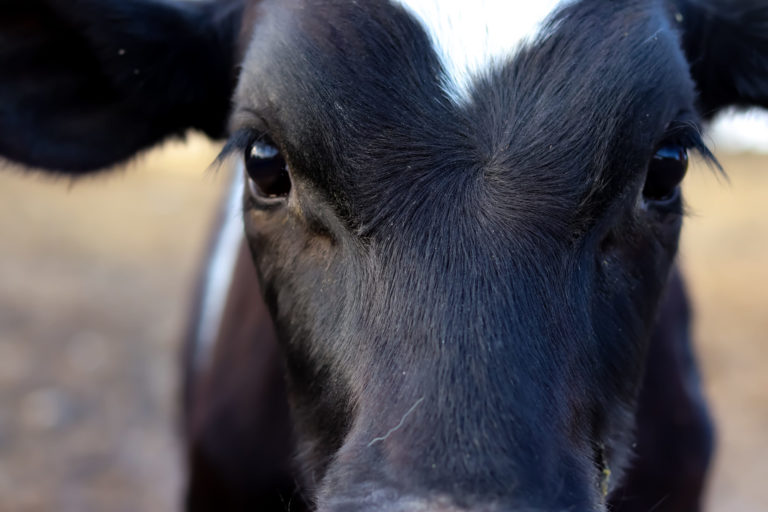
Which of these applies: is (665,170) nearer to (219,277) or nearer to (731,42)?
(731,42)

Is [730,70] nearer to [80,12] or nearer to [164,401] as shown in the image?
[80,12]

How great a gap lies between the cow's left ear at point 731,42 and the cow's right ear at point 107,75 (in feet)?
4.41

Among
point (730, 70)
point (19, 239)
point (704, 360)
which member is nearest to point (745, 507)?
point (704, 360)

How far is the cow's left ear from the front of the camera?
2594 millimetres

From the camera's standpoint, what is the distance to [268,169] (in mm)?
2215

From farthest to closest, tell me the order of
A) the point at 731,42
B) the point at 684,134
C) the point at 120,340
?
1. the point at 120,340
2. the point at 731,42
3. the point at 684,134

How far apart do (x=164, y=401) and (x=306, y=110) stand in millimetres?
4677

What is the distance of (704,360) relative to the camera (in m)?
7.16

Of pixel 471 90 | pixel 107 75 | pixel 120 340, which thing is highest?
pixel 107 75

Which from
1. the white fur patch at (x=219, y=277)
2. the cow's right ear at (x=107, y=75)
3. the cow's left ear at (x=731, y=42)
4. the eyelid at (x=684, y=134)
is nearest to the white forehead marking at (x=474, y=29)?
the eyelid at (x=684, y=134)

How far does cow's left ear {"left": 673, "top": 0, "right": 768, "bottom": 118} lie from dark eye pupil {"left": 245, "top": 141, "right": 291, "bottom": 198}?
1238 millimetres

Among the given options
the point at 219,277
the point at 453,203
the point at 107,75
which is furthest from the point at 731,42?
the point at 219,277

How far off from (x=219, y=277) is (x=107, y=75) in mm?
1452

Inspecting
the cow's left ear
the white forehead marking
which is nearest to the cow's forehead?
the white forehead marking
